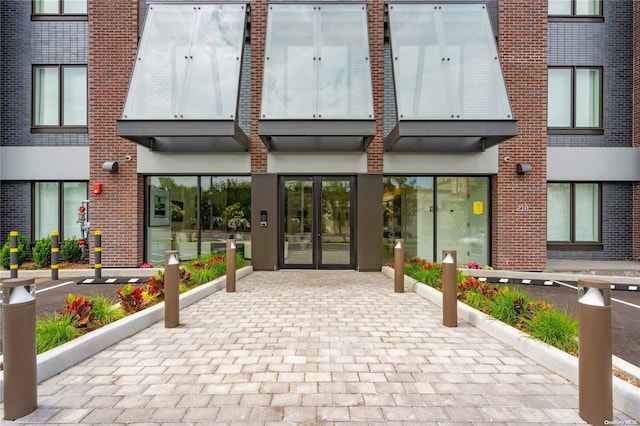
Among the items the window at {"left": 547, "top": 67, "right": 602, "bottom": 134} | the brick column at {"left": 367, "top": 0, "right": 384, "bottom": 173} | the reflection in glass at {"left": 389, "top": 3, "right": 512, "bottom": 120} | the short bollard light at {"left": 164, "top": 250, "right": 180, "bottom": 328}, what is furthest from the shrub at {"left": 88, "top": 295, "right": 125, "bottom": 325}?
the window at {"left": 547, "top": 67, "right": 602, "bottom": 134}

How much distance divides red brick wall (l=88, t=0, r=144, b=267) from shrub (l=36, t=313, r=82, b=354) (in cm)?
663

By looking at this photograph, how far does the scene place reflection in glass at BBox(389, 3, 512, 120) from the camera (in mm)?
8852

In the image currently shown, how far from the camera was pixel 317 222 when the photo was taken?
10.7 m

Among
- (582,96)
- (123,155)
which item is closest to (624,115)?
(582,96)

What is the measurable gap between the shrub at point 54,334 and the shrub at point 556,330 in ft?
19.2

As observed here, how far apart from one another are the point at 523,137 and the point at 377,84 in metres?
4.81

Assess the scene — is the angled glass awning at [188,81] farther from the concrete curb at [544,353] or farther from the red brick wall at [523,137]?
the red brick wall at [523,137]

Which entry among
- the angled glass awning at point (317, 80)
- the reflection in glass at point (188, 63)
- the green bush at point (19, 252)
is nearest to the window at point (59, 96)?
the reflection in glass at point (188, 63)

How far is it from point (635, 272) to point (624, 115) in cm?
563

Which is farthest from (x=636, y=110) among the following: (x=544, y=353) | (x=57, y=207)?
(x=57, y=207)

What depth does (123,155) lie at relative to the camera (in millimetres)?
10641

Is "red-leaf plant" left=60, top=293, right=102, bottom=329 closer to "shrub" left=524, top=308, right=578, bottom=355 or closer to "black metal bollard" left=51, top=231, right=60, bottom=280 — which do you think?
"black metal bollard" left=51, top=231, right=60, bottom=280

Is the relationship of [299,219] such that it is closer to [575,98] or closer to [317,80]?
[317,80]

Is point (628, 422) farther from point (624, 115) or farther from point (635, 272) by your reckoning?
point (624, 115)
